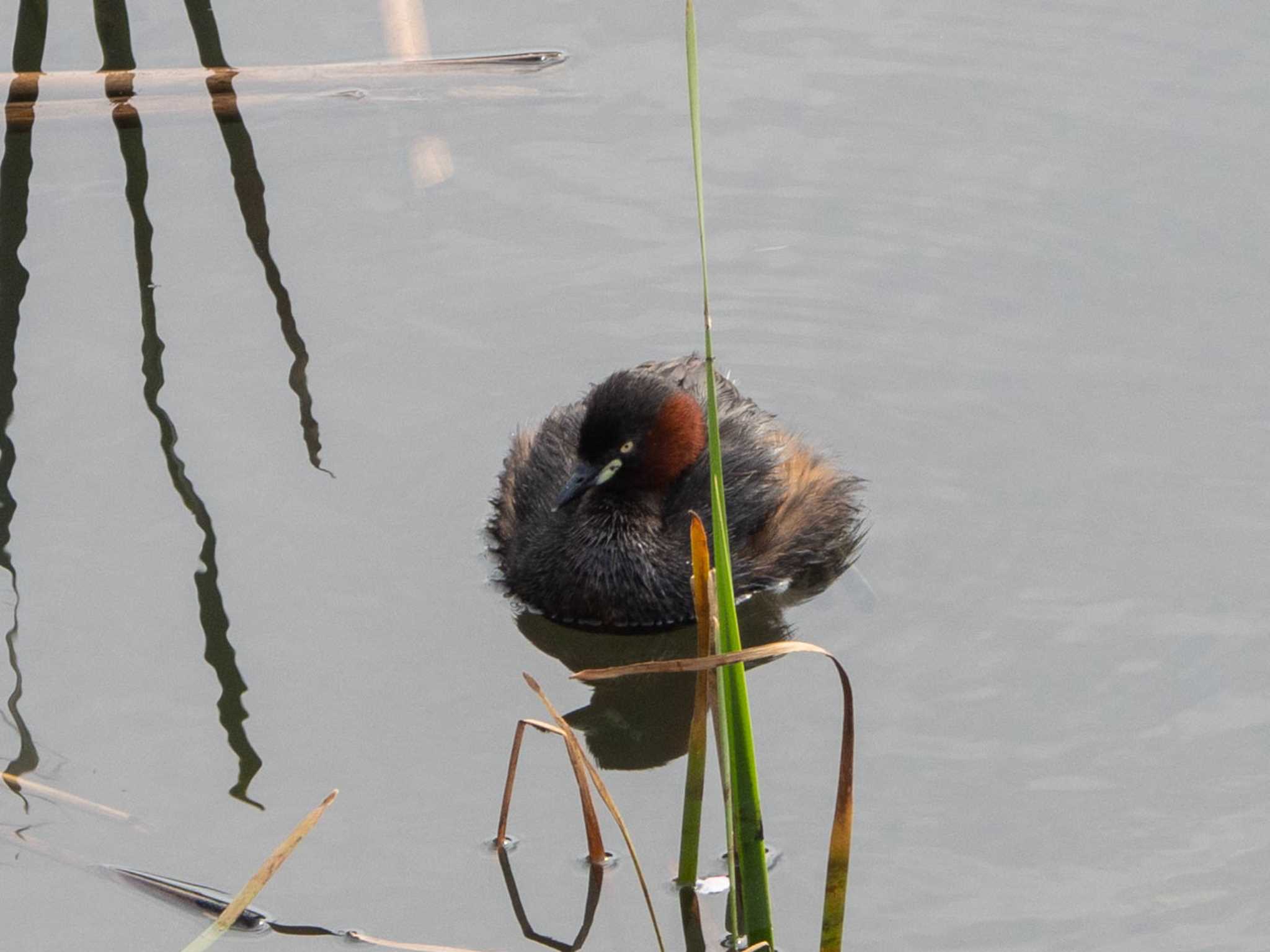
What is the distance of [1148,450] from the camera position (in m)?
7.20

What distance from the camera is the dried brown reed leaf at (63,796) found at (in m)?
5.46

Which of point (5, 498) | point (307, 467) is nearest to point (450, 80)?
point (307, 467)

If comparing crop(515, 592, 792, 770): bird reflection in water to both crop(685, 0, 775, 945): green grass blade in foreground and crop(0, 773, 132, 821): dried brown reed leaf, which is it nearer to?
crop(0, 773, 132, 821): dried brown reed leaf

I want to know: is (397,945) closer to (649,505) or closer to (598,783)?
(598,783)

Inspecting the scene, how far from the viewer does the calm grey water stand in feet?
17.8

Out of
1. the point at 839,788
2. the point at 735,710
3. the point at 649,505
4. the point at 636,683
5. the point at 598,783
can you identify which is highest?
the point at 735,710

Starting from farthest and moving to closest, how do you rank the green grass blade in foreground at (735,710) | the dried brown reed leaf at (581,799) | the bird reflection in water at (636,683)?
the bird reflection in water at (636,683)
the dried brown reed leaf at (581,799)
the green grass blade in foreground at (735,710)

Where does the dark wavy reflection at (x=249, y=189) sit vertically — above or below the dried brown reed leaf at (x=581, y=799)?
above

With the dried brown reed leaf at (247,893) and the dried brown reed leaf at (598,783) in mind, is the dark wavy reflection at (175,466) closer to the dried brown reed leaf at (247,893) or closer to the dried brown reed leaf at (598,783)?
the dried brown reed leaf at (247,893)

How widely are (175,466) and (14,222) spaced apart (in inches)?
71.5

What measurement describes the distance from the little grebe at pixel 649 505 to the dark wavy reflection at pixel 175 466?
40.3 inches

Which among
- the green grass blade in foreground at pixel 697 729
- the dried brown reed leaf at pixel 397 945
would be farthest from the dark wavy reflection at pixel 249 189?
the green grass blade in foreground at pixel 697 729

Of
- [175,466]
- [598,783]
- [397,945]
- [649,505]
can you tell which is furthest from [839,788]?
[175,466]

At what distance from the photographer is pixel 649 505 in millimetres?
6977
